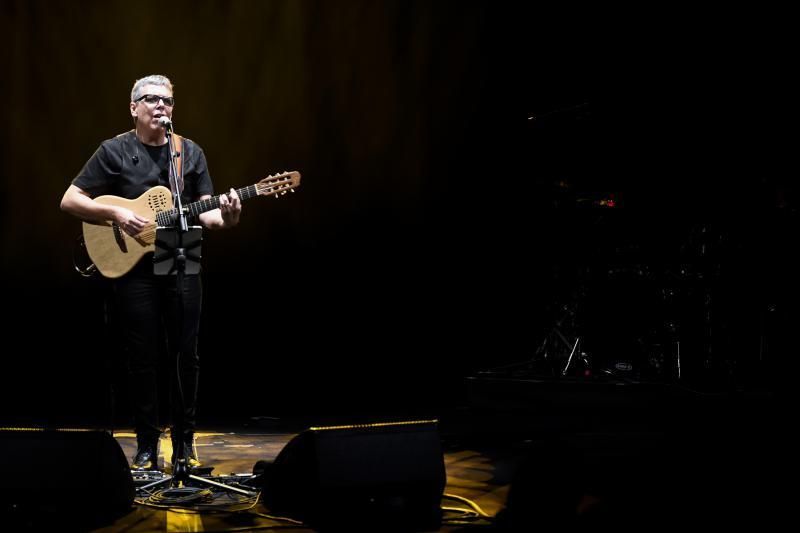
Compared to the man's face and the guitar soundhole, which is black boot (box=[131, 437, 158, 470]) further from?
the man's face

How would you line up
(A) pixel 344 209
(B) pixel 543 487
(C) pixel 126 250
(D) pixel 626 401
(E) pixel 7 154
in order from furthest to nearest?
1. (A) pixel 344 209
2. (E) pixel 7 154
3. (D) pixel 626 401
4. (C) pixel 126 250
5. (B) pixel 543 487

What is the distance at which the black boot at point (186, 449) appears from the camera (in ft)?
9.15

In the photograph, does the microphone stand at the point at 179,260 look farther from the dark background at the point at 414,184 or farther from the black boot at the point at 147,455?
the dark background at the point at 414,184

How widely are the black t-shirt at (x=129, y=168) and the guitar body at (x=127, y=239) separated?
4 centimetres

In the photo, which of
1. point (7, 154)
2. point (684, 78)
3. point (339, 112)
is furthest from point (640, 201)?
point (7, 154)

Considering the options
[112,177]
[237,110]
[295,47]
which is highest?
[295,47]

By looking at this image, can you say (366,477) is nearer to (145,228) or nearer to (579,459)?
(579,459)

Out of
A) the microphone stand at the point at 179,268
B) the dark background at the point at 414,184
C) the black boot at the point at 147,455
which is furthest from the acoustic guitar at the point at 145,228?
the dark background at the point at 414,184

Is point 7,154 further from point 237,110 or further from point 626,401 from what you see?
point 626,401

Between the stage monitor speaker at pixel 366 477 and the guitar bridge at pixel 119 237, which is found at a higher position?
the guitar bridge at pixel 119 237

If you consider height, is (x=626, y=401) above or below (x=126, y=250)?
below

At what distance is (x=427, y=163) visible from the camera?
20.3ft

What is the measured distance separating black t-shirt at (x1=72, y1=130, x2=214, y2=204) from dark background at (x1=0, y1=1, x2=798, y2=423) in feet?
6.61

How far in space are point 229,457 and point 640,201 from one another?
9.66ft
